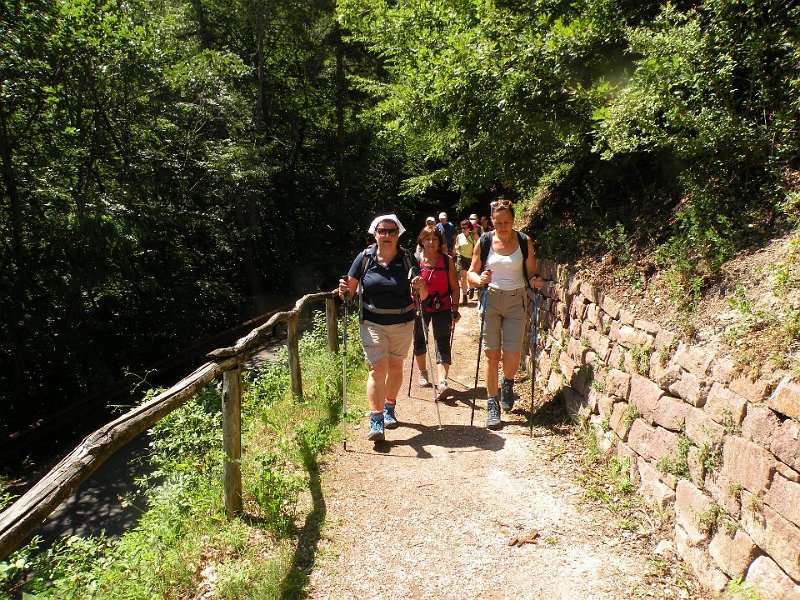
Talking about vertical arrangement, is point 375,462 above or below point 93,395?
above

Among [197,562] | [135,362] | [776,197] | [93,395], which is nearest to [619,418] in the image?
[776,197]

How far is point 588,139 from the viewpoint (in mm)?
6496

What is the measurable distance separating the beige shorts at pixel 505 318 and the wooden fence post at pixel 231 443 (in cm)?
256

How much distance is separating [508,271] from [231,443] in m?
2.88

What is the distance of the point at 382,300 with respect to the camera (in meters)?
4.85

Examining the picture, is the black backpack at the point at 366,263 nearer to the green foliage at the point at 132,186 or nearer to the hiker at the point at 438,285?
the hiker at the point at 438,285

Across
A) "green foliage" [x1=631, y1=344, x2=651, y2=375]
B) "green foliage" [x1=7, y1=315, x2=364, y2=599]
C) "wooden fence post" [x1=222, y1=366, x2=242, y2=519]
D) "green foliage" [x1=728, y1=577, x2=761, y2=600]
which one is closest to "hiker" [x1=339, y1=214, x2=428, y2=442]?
"green foliage" [x1=7, y1=315, x2=364, y2=599]

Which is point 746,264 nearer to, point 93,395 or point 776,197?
point 776,197

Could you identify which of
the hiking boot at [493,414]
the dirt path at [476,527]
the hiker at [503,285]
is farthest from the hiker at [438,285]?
the dirt path at [476,527]

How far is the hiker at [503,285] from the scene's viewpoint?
523 centimetres

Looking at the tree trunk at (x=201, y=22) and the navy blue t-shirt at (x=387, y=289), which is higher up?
the tree trunk at (x=201, y=22)

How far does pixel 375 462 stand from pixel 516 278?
2.10 metres

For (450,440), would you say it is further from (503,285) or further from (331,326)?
(331,326)

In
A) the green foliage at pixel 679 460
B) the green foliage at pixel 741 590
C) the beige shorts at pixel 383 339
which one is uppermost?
the beige shorts at pixel 383 339
